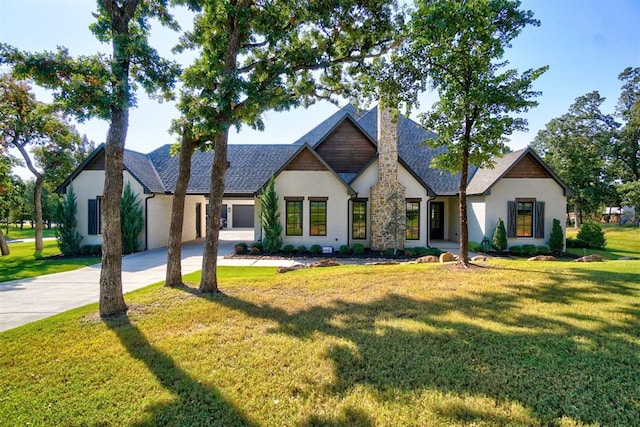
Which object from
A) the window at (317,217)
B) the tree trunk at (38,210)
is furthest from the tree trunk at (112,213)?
the tree trunk at (38,210)

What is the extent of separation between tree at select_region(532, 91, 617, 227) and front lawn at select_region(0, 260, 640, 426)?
25229 mm

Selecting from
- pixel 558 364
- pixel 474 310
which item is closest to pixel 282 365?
pixel 558 364

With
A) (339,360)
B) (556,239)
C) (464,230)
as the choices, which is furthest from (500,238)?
(339,360)

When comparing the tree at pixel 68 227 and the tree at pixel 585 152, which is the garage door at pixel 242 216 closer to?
the tree at pixel 68 227

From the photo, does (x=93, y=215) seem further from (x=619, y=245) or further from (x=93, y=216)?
(x=619, y=245)

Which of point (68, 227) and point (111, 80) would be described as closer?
point (111, 80)

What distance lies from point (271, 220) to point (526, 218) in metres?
13.6

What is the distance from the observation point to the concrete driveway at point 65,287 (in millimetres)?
6535

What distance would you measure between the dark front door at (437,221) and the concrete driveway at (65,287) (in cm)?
1139

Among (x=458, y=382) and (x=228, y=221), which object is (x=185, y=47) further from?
(x=228, y=221)

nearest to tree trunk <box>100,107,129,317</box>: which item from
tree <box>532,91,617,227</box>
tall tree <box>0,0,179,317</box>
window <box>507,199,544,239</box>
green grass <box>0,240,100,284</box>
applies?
tall tree <box>0,0,179,317</box>

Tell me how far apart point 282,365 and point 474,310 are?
4.02 m

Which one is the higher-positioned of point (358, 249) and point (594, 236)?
point (594, 236)

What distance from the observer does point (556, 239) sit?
15.6 meters
